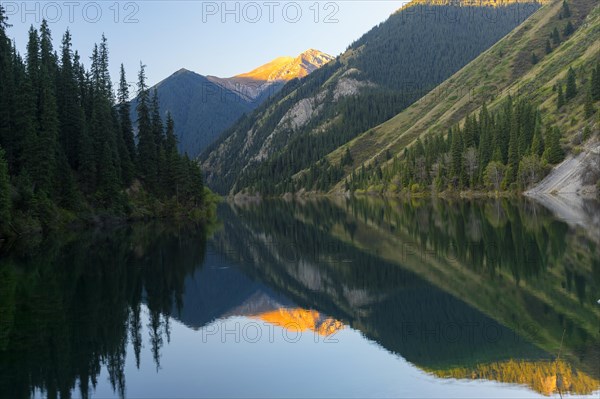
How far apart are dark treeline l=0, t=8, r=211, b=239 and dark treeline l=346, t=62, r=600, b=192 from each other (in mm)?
81492

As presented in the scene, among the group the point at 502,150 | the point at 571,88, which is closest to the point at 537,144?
the point at 502,150

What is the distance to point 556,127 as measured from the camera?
131250mm

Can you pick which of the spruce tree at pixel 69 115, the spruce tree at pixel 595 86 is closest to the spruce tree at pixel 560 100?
the spruce tree at pixel 595 86

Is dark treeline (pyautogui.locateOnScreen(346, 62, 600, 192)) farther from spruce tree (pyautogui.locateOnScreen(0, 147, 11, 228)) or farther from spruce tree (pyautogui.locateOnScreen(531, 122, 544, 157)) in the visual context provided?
spruce tree (pyautogui.locateOnScreen(0, 147, 11, 228))

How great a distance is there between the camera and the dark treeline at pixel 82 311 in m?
19.3

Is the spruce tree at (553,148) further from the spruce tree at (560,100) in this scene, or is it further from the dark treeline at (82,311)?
the dark treeline at (82,311)

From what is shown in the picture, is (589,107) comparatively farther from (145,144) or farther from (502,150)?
(145,144)

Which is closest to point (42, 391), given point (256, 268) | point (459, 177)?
point (256, 268)

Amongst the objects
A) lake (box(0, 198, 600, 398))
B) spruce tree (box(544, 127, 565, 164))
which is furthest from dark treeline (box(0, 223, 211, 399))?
spruce tree (box(544, 127, 565, 164))

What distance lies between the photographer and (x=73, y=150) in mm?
97375

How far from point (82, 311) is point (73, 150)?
75.7m

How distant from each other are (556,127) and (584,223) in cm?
8016

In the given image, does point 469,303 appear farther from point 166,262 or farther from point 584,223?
point 584,223

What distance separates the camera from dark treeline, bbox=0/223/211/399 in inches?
760
